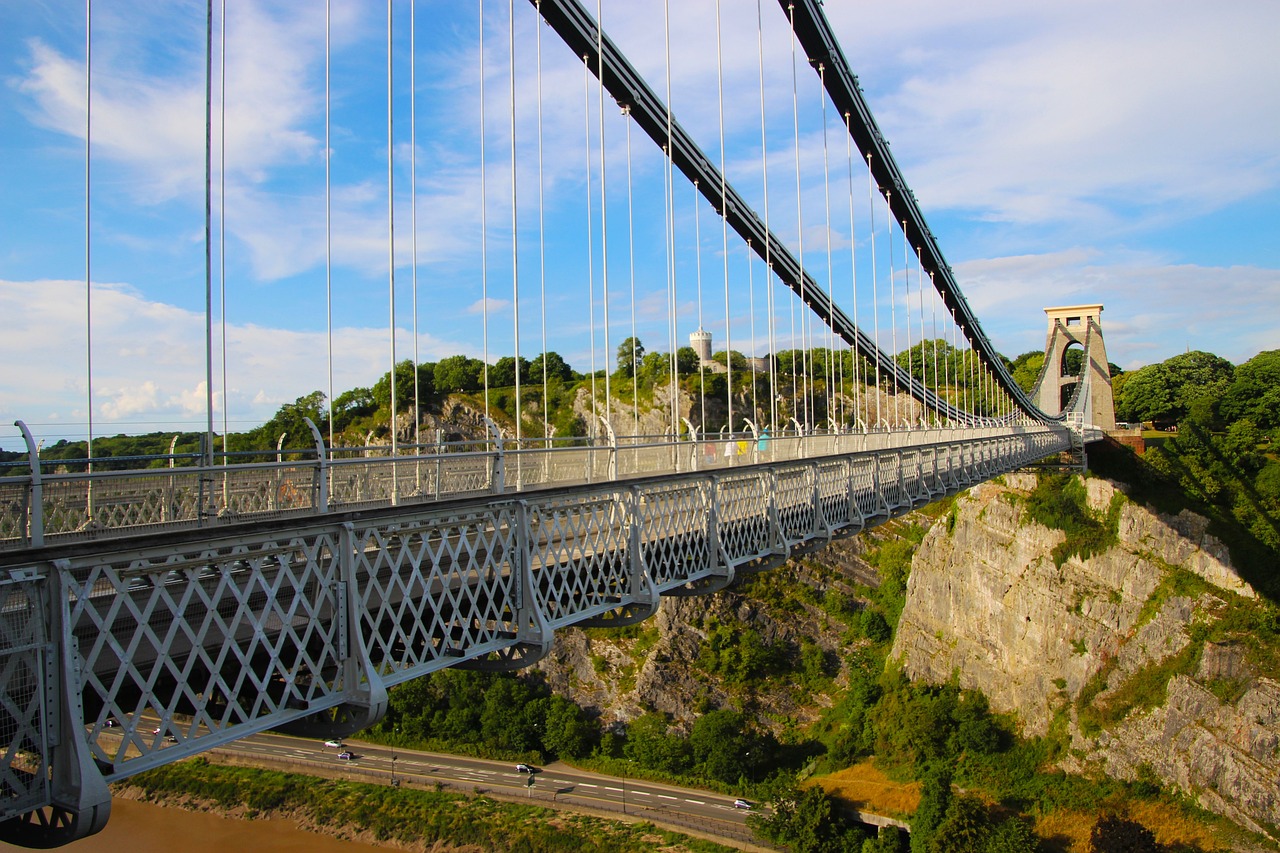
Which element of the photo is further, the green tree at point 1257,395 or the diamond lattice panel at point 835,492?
the green tree at point 1257,395

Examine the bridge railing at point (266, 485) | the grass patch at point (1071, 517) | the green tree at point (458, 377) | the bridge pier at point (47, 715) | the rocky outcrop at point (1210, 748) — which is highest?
the green tree at point (458, 377)

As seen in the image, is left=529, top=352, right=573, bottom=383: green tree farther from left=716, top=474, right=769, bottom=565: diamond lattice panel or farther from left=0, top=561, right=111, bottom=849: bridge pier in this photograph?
left=0, top=561, right=111, bottom=849: bridge pier

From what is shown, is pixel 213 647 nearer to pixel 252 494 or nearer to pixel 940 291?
pixel 252 494

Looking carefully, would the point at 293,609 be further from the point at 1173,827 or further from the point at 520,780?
the point at 520,780

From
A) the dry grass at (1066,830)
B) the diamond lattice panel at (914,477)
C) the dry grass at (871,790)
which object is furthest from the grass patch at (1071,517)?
the diamond lattice panel at (914,477)

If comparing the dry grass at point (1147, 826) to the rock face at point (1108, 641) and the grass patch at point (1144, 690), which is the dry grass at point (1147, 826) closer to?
the rock face at point (1108, 641)

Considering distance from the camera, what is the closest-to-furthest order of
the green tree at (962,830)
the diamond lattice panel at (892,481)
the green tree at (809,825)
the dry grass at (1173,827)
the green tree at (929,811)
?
the diamond lattice panel at (892,481) < the dry grass at (1173,827) < the green tree at (962,830) < the green tree at (929,811) < the green tree at (809,825)
